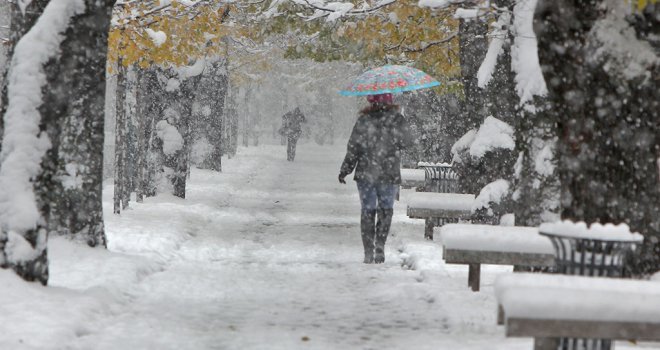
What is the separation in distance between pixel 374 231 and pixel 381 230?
7.5 inches

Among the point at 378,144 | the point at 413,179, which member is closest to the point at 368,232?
Result: the point at 378,144

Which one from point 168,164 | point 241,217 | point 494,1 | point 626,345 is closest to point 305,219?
point 241,217

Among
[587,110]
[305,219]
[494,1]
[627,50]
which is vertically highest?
[494,1]

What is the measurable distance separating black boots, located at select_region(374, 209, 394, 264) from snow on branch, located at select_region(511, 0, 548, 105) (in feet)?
7.94

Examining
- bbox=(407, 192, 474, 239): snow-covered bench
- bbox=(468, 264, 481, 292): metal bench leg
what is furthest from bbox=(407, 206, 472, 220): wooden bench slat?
bbox=(468, 264, 481, 292): metal bench leg

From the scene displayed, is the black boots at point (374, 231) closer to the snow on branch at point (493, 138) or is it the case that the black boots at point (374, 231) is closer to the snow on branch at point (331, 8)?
the snow on branch at point (493, 138)

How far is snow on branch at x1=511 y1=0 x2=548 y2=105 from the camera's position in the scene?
9.90 metres

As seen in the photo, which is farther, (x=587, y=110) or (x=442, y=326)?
(x=442, y=326)

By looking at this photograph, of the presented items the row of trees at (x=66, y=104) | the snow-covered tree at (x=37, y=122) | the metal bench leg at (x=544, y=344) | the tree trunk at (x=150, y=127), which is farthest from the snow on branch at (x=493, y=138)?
the metal bench leg at (x=544, y=344)

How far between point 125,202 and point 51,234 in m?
6.75

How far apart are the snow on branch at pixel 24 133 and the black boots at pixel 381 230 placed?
489 cm

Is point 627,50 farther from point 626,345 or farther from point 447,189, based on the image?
point 447,189

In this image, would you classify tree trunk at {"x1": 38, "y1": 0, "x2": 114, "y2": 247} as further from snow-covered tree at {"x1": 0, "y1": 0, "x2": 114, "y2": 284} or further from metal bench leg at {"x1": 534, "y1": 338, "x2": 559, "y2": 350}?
metal bench leg at {"x1": 534, "y1": 338, "x2": 559, "y2": 350}

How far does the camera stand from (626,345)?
22.8 ft
